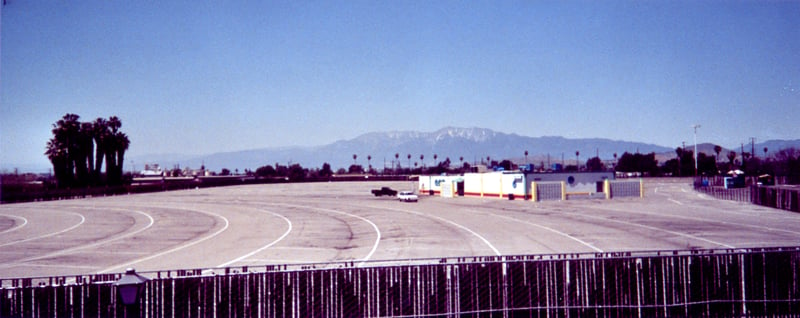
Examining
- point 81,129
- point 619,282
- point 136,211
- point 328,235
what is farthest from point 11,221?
point 81,129

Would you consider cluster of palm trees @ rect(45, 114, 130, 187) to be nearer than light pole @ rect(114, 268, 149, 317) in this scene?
No

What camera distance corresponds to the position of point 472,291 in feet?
47.5

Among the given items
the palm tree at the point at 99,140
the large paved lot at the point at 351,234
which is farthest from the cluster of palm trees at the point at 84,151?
the large paved lot at the point at 351,234

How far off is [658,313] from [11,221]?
5570cm

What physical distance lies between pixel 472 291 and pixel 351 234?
951 inches

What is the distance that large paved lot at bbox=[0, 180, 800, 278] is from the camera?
28844 millimetres

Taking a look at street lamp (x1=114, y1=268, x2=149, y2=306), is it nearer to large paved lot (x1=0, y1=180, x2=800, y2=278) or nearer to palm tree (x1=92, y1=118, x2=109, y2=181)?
large paved lot (x1=0, y1=180, x2=800, y2=278)

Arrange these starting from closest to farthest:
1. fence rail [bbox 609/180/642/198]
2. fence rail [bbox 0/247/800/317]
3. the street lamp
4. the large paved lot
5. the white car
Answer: the street lamp → fence rail [bbox 0/247/800/317] → the large paved lot → the white car → fence rail [bbox 609/180/642/198]

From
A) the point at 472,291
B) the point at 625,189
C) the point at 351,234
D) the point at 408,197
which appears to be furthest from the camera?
the point at 625,189

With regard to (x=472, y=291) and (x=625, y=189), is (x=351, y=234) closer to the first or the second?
(x=472, y=291)

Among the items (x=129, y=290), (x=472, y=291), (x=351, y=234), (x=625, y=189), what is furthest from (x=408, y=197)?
(x=129, y=290)

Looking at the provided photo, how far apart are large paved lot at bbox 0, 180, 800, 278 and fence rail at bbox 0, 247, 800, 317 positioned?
3461 mm

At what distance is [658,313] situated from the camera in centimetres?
1504

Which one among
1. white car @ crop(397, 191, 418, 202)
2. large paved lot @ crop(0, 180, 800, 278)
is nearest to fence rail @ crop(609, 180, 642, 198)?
large paved lot @ crop(0, 180, 800, 278)
